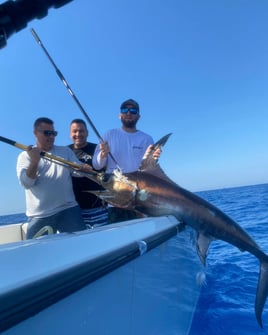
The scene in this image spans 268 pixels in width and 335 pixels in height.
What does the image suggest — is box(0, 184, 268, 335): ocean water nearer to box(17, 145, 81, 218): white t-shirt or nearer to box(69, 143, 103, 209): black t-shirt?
box(69, 143, 103, 209): black t-shirt

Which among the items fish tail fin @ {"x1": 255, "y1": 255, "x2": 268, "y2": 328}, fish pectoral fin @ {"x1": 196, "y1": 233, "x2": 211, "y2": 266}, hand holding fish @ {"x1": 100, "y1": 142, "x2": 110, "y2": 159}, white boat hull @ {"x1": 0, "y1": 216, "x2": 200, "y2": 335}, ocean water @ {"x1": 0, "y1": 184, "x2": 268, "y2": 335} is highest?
hand holding fish @ {"x1": 100, "y1": 142, "x2": 110, "y2": 159}

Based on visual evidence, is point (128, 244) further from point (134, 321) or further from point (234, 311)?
point (234, 311)

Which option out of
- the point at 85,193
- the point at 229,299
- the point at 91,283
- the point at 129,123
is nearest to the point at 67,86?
the point at 129,123

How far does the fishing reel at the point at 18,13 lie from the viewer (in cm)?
118

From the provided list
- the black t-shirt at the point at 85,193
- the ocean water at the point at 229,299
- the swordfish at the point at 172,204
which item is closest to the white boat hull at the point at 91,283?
the swordfish at the point at 172,204

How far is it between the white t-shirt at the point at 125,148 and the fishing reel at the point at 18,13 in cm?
192

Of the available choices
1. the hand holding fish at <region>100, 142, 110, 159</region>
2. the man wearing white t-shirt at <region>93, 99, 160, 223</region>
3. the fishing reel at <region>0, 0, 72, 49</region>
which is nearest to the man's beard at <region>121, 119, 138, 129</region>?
the man wearing white t-shirt at <region>93, 99, 160, 223</region>

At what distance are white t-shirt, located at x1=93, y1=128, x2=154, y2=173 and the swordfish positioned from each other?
53 cm

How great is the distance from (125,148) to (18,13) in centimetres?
209

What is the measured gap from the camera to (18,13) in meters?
1.21

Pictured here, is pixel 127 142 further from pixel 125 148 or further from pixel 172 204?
pixel 172 204

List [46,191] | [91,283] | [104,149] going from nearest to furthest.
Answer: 1. [91,283]
2. [104,149]
3. [46,191]

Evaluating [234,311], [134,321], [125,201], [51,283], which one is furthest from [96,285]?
[234,311]

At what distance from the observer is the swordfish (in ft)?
8.16
